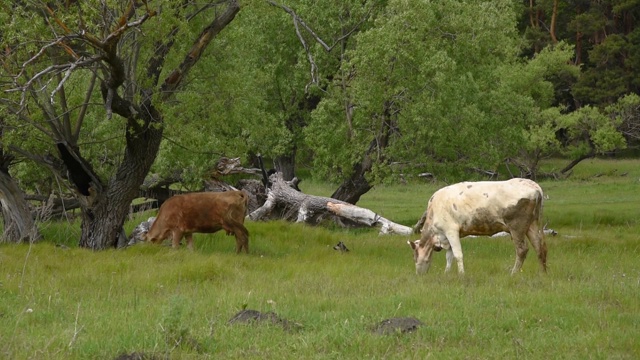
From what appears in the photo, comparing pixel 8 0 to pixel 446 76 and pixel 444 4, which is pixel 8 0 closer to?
pixel 446 76

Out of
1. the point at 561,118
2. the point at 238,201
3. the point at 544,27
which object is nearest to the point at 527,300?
the point at 238,201

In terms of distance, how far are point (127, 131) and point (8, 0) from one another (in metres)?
3.53

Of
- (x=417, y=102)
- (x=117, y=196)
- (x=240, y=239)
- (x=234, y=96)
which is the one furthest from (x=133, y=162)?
(x=417, y=102)

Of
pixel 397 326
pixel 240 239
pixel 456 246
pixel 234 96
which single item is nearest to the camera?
pixel 397 326

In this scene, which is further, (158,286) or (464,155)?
(464,155)

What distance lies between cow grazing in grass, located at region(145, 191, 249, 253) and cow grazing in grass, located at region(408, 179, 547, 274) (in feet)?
13.0

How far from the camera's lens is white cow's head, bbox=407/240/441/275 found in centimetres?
1512

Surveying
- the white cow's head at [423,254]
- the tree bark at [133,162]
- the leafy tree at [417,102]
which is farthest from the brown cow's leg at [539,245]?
the leafy tree at [417,102]

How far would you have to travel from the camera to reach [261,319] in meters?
9.35

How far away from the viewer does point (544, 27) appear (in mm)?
58562

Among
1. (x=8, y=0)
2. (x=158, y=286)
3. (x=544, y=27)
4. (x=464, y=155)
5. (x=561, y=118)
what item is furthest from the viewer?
(x=544, y=27)

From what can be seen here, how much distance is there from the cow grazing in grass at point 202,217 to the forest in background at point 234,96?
1019mm

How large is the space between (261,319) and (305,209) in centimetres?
1418

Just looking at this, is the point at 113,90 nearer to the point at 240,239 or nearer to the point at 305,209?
the point at 240,239
